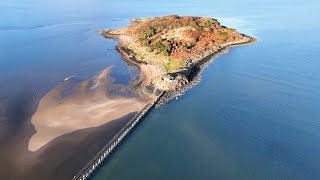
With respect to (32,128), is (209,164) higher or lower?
higher

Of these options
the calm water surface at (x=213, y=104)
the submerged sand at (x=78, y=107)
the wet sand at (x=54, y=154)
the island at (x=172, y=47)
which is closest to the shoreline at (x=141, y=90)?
the island at (x=172, y=47)

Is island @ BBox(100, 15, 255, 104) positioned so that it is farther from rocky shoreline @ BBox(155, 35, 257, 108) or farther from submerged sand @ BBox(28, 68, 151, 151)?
submerged sand @ BBox(28, 68, 151, 151)

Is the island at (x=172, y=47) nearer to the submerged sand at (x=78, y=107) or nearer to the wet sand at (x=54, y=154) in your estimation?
the submerged sand at (x=78, y=107)

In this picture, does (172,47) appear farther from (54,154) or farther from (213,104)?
(54,154)

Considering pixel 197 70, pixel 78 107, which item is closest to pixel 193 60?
pixel 197 70

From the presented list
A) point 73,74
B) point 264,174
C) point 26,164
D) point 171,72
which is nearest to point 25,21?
point 73,74

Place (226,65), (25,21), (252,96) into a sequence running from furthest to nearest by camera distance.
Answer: (25,21), (226,65), (252,96)

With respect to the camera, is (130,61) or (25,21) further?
(25,21)

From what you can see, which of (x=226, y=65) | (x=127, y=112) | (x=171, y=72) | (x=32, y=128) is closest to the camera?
(x=32, y=128)

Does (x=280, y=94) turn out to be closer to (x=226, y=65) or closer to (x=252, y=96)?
(x=252, y=96)
